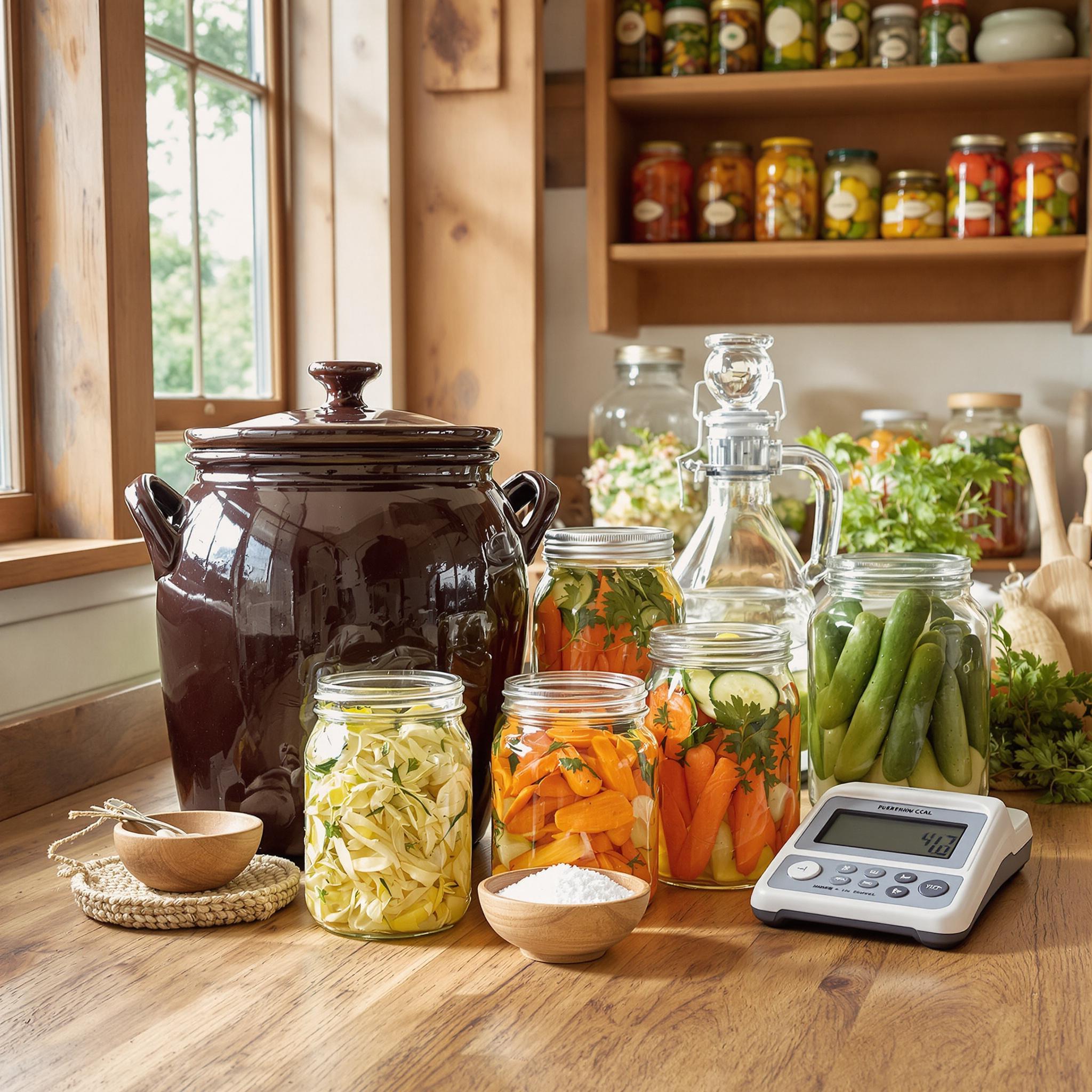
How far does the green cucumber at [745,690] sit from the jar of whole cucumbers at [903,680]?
114 millimetres

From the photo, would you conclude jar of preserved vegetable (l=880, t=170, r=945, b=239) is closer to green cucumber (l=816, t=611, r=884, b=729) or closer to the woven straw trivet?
green cucumber (l=816, t=611, r=884, b=729)

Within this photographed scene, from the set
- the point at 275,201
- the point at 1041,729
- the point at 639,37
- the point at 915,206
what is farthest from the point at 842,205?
the point at 1041,729

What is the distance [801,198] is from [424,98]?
700 mm

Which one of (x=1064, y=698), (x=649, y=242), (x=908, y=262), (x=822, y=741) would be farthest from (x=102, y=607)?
(x=908, y=262)

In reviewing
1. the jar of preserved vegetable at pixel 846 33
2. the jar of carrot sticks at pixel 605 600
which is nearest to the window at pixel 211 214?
the jar of preserved vegetable at pixel 846 33

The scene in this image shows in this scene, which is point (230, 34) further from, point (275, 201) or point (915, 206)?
point (915, 206)

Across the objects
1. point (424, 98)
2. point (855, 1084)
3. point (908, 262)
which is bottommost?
point (855, 1084)

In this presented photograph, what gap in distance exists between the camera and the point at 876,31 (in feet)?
7.26

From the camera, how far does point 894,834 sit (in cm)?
78

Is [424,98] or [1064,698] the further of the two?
[424,98]

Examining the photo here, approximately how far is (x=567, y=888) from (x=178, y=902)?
0.24m

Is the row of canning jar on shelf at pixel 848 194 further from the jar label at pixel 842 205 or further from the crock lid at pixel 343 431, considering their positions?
the crock lid at pixel 343 431

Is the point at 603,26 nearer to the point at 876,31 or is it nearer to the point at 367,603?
the point at 876,31

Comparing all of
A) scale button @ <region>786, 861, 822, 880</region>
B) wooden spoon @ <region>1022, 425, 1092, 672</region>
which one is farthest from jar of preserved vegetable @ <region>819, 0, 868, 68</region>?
scale button @ <region>786, 861, 822, 880</region>
